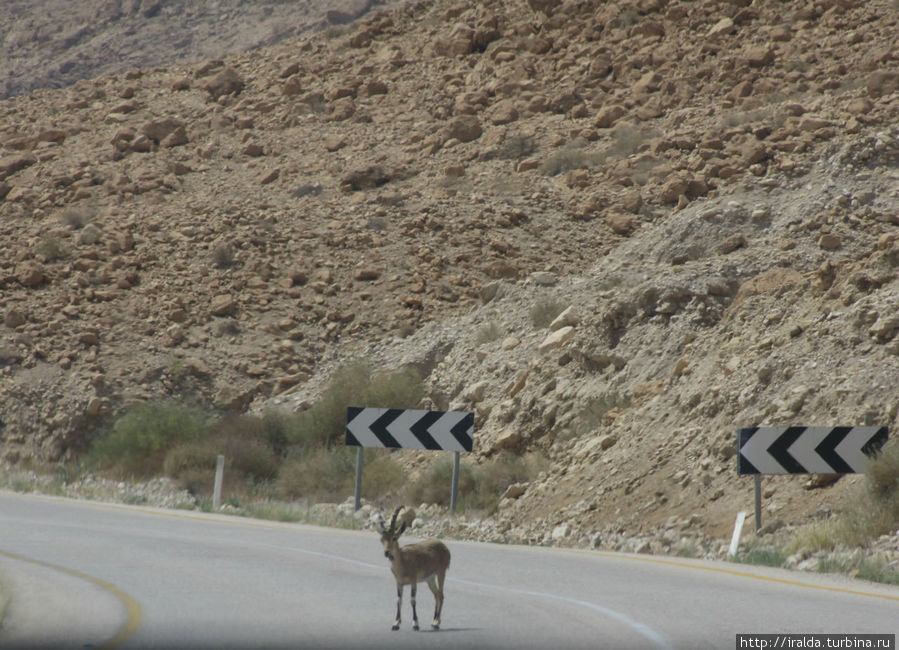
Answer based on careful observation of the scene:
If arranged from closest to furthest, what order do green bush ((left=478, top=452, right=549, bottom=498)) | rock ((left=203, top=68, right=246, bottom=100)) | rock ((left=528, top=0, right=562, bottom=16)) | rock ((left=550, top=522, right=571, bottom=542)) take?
1. rock ((left=550, top=522, right=571, bottom=542))
2. green bush ((left=478, top=452, right=549, bottom=498))
3. rock ((left=528, top=0, right=562, bottom=16))
4. rock ((left=203, top=68, right=246, bottom=100))

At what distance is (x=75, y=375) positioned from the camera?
27875mm

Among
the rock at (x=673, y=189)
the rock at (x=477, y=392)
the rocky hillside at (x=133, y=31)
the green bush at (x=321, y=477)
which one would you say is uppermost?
the rocky hillside at (x=133, y=31)

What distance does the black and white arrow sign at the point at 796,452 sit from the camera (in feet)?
46.3

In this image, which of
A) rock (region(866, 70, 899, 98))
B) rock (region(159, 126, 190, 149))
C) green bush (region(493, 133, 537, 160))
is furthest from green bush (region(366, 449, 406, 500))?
rock (region(159, 126, 190, 149))

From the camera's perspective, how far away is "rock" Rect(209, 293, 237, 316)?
3019cm

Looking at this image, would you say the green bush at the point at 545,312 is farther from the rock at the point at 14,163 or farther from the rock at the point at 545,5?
the rock at the point at 14,163

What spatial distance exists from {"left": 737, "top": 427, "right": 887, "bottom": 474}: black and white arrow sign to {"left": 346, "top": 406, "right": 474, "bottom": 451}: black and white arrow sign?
16.3 ft

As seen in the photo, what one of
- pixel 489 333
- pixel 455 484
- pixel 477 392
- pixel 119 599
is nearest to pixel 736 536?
pixel 455 484

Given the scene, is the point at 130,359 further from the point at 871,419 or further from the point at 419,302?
the point at 871,419

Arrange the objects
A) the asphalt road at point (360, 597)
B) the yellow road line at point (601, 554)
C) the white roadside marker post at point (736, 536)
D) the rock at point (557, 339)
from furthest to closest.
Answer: the rock at point (557, 339), the white roadside marker post at point (736, 536), the yellow road line at point (601, 554), the asphalt road at point (360, 597)

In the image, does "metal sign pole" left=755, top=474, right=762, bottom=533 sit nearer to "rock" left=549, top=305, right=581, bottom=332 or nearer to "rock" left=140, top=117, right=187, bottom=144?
"rock" left=549, top=305, right=581, bottom=332

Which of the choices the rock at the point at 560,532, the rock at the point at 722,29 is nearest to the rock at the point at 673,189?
the rock at the point at 722,29

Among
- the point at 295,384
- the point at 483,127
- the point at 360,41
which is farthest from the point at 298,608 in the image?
the point at 360,41

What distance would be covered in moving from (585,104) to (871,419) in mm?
24154
